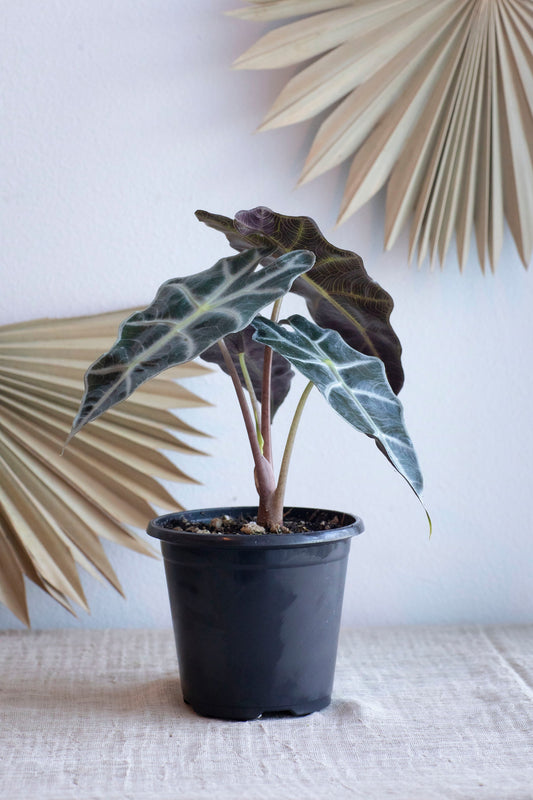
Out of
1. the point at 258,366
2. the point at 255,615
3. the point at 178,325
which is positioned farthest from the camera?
the point at 258,366

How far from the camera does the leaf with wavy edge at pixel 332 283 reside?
0.77 metres

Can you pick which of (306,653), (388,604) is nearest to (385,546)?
(388,604)

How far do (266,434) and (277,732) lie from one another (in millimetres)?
307

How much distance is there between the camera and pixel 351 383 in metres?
0.69

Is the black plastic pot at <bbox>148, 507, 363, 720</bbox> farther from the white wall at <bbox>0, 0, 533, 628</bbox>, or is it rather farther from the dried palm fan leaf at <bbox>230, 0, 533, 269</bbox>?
the dried palm fan leaf at <bbox>230, 0, 533, 269</bbox>

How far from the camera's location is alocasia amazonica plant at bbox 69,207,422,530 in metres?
0.63

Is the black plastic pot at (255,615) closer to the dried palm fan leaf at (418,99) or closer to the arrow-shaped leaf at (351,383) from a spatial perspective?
the arrow-shaped leaf at (351,383)

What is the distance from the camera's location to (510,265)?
1.14 m

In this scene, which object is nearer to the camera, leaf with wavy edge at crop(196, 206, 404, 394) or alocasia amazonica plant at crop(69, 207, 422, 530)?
alocasia amazonica plant at crop(69, 207, 422, 530)

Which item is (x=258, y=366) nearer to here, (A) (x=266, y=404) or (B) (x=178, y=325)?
(A) (x=266, y=404)

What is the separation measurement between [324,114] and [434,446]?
54 cm

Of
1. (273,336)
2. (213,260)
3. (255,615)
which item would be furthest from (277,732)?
(213,260)

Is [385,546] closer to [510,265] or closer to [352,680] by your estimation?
[352,680]

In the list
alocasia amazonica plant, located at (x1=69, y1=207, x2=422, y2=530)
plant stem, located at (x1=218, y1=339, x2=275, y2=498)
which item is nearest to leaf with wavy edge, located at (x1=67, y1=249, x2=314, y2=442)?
→ alocasia amazonica plant, located at (x1=69, y1=207, x2=422, y2=530)
